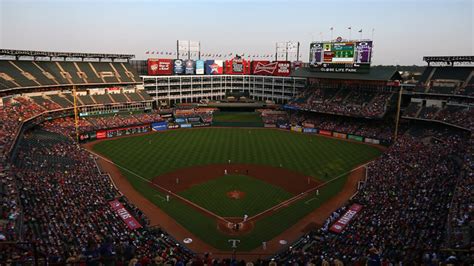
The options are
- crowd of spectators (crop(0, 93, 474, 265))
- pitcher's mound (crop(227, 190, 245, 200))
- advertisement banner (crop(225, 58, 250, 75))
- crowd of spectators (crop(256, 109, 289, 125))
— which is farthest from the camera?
advertisement banner (crop(225, 58, 250, 75))

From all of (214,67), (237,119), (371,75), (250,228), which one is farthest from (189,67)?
(250,228)

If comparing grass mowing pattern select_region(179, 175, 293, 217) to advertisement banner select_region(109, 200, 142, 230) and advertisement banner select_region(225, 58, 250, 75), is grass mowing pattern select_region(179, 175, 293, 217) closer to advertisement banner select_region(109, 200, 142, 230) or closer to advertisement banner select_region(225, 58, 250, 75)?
advertisement banner select_region(109, 200, 142, 230)

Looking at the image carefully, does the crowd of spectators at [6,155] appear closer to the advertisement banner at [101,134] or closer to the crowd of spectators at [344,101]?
the advertisement banner at [101,134]

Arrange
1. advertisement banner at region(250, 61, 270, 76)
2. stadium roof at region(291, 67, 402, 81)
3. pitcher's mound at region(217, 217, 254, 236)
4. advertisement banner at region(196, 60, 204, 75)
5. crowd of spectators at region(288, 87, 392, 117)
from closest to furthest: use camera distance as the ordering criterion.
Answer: pitcher's mound at region(217, 217, 254, 236) < crowd of spectators at region(288, 87, 392, 117) < stadium roof at region(291, 67, 402, 81) < advertisement banner at region(196, 60, 204, 75) < advertisement banner at region(250, 61, 270, 76)

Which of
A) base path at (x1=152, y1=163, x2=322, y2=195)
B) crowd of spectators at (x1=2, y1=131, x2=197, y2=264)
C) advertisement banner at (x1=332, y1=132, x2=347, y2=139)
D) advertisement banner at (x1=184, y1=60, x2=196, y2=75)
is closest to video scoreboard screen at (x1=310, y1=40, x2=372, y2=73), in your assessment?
advertisement banner at (x1=332, y1=132, x2=347, y2=139)

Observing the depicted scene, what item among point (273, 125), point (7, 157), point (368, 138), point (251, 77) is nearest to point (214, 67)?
point (251, 77)

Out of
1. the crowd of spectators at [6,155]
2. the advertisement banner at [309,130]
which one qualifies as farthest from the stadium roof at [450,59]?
the crowd of spectators at [6,155]

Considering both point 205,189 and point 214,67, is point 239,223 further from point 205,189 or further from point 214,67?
point 214,67

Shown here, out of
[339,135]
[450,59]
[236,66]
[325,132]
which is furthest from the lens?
[236,66]

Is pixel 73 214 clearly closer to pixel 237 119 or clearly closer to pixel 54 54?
pixel 54 54
